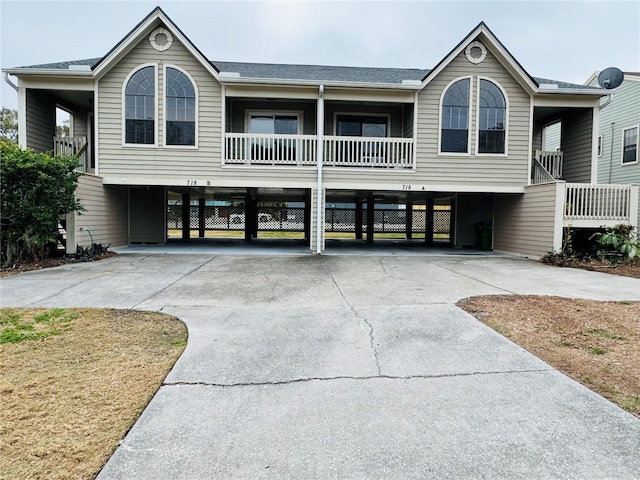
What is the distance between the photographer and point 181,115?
38.1ft

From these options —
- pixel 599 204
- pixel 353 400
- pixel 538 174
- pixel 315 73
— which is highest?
pixel 315 73

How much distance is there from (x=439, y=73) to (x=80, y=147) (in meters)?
12.0

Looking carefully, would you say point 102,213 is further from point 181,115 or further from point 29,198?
point 181,115

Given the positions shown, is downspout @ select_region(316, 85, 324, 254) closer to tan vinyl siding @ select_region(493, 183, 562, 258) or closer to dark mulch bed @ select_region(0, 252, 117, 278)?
dark mulch bed @ select_region(0, 252, 117, 278)

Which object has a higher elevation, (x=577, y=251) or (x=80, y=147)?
(x=80, y=147)

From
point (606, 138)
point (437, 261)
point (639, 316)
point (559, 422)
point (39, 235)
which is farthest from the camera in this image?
point (606, 138)

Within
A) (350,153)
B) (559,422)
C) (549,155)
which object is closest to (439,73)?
(350,153)

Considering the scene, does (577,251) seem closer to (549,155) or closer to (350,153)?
(549,155)

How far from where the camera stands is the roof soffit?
35.7 feet

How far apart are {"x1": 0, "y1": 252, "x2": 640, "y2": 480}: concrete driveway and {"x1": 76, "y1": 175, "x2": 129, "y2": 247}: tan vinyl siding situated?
4714 mm

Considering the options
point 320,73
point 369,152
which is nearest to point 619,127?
point 369,152

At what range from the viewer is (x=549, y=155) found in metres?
13.6

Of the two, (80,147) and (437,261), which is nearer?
(437,261)

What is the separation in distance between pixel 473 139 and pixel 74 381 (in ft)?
40.0
